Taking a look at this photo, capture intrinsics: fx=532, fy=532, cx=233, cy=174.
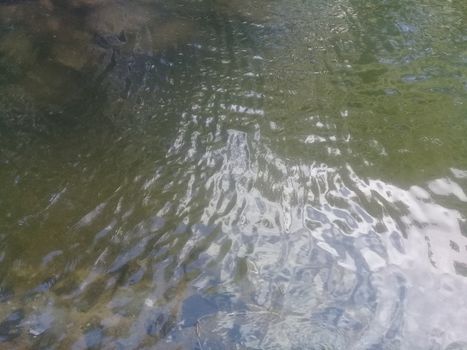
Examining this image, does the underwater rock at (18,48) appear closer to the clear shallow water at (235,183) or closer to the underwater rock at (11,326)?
the clear shallow water at (235,183)

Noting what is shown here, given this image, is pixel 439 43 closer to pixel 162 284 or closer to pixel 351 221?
pixel 351 221

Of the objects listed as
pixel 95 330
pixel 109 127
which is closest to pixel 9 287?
pixel 95 330

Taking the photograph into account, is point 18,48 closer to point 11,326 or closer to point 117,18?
point 117,18

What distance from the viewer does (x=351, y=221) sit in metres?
3.48

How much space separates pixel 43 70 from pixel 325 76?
102 inches

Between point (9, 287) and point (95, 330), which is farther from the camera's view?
point (9, 287)

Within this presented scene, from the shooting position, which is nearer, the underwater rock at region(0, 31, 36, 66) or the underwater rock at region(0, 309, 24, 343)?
the underwater rock at region(0, 309, 24, 343)

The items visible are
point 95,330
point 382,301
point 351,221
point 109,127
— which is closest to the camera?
point 95,330

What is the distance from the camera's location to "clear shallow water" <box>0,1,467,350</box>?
2910 mm

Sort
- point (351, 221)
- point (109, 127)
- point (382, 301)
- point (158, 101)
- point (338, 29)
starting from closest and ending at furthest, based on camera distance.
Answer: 1. point (382, 301)
2. point (351, 221)
3. point (109, 127)
4. point (158, 101)
5. point (338, 29)

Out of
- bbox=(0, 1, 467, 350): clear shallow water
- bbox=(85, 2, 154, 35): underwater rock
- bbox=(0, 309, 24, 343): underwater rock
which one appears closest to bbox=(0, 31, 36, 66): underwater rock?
bbox=(0, 1, 467, 350): clear shallow water

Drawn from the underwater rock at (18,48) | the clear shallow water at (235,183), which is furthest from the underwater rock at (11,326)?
the underwater rock at (18,48)

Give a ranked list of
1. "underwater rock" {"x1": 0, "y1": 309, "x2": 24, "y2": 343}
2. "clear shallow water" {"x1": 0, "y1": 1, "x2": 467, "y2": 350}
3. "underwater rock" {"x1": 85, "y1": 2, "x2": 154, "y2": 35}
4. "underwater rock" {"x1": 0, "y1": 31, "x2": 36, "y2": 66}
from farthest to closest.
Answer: "underwater rock" {"x1": 85, "y1": 2, "x2": 154, "y2": 35}, "underwater rock" {"x1": 0, "y1": 31, "x2": 36, "y2": 66}, "clear shallow water" {"x1": 0, "y1": 1, "x2": 467, "y2": 350}, "underwater rock" {"x1": 0, "y1": 309, "x2": 24, "y2": 343}

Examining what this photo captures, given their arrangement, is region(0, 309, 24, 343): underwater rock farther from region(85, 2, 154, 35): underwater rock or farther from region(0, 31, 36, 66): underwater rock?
region(85, 2, 154, 35): underwater rock
